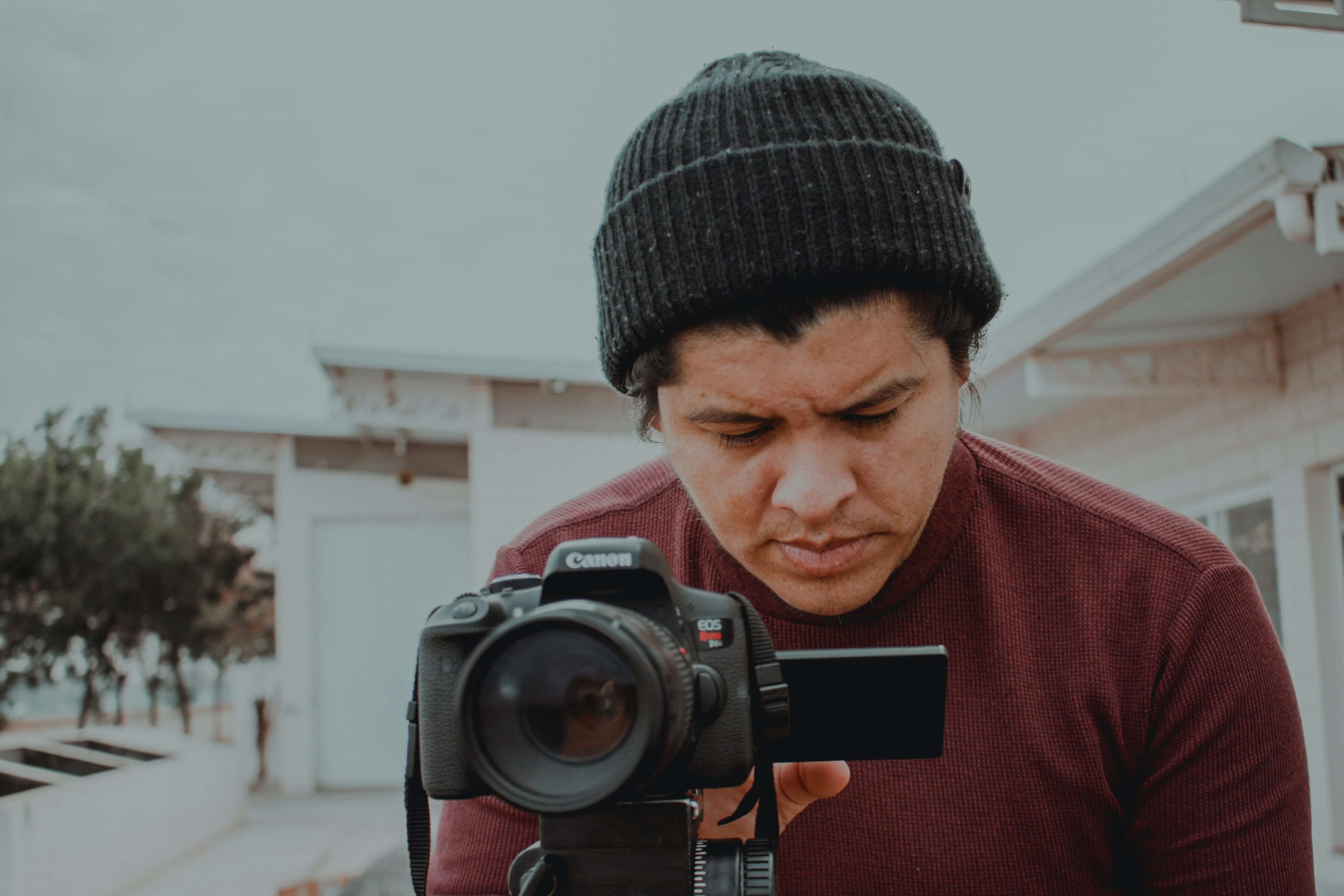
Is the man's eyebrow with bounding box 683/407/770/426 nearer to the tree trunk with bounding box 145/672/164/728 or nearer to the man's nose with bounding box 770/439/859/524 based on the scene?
the man's nose with bounding box 770/439/859/524

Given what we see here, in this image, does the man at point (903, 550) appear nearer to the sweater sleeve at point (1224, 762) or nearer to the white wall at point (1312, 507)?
the sweater sleeve at point (1224, 762)

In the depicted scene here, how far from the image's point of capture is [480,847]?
5.20 ft

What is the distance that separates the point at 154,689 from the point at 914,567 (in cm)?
1558

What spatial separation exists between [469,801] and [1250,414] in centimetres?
495

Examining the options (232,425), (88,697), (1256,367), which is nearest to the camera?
(1256,367)

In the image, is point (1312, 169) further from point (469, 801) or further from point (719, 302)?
point (469, 801)

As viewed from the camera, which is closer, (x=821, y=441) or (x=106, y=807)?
(x=821, y=441)

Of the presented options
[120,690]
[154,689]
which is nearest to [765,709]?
[120,690]

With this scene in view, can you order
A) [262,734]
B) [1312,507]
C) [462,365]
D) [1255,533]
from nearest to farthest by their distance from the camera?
[1312,507] → [1255,533] → [462,365] → [262,734]

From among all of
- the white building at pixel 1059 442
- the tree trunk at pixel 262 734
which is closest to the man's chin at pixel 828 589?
the white building at pixel 1059 442

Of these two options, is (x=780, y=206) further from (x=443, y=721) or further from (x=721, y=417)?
(x=443, y=721)

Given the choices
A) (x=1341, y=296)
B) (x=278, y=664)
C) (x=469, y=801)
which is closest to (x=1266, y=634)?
(x=469, y=801)

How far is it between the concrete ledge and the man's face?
587cm

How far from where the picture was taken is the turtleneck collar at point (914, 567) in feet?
5.16
